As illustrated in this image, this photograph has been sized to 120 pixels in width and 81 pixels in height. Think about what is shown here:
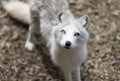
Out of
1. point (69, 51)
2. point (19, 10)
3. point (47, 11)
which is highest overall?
point (19, 10)

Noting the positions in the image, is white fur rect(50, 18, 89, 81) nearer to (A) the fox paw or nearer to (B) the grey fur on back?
(B) the grey fur on back

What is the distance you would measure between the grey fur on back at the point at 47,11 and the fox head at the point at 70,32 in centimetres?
42

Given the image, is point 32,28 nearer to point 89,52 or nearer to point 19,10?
point 19,10

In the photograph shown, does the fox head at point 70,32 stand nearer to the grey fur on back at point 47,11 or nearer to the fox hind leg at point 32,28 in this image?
the grey fur on back at point 47,11

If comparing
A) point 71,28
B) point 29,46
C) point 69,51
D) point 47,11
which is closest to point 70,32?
point 71,28

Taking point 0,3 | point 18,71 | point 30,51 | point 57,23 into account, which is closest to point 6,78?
point 18,71

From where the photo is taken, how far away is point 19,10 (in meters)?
5.11

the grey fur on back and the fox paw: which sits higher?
the grey fur on back

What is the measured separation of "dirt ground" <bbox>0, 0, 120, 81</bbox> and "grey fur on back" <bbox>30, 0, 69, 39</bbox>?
0.58 meters

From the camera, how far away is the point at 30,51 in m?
4.96

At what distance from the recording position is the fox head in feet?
11.6

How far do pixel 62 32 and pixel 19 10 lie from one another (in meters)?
1.66

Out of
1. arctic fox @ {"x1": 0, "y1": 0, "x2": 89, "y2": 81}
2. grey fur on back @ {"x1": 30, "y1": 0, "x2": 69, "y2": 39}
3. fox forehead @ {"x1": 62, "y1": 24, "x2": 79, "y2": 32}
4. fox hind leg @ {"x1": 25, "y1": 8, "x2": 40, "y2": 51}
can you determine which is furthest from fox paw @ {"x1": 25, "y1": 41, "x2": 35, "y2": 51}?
fox forehead @ {"x1": 62, "y1": 24, "x2": 79, "y2": 32}

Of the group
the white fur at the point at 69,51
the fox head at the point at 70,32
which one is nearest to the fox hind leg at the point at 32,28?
the white fur at the point at 69,51
